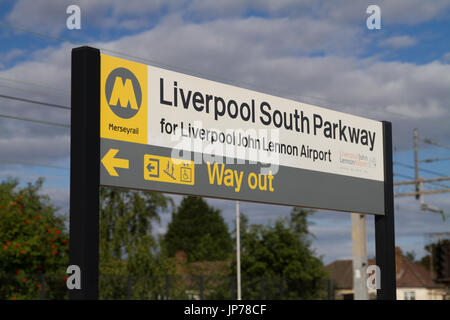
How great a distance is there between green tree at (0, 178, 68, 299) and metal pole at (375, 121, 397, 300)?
74.8 ft

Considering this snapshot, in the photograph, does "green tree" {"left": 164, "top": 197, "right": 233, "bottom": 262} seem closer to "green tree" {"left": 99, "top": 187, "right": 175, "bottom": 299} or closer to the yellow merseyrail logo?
"green tree" {"left": 99, "top": 187, "right": 175, "bottom": 299}

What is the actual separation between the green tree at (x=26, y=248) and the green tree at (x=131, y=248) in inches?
113

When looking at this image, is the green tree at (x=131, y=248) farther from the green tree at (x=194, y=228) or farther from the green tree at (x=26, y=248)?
the green tree at (x=194, y=228)

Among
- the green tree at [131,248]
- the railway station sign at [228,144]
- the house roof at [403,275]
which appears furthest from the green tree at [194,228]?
the railway station sign at [228,144]

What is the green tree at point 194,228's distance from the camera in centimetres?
10225

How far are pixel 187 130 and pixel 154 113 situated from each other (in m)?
0.49

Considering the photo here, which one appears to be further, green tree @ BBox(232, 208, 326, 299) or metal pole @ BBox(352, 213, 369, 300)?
green tree @ BBox(232, 208, 326, 299)

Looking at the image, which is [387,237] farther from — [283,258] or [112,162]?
[283,258]

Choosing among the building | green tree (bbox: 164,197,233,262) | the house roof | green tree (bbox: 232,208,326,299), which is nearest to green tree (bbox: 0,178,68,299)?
green tree (bbox: 232,208,326,299)

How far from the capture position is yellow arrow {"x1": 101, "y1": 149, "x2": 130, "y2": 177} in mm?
7422

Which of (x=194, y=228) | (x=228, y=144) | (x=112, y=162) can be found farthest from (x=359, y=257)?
(x=194, y=228)

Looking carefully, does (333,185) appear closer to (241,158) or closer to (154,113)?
(241,158)

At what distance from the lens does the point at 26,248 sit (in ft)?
101
